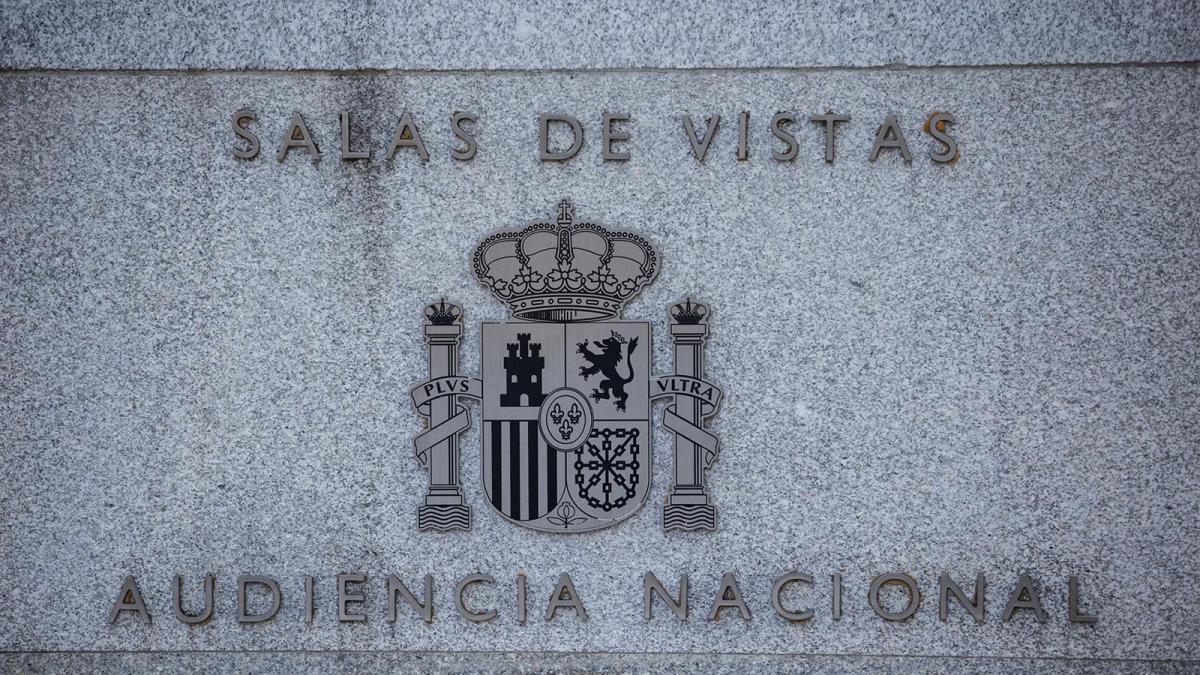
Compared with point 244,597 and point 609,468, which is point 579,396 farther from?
point 244,597

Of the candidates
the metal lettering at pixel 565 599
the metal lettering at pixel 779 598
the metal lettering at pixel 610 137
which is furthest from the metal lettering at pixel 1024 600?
the metal lettering at pixel 610 137

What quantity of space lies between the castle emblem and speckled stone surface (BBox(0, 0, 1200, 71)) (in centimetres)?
67

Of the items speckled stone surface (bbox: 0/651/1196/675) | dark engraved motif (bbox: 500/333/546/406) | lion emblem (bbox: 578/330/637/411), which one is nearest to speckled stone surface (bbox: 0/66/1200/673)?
speckled stone surface (bbox: 0/651/1196/675)

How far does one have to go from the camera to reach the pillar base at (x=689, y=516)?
3180 mm

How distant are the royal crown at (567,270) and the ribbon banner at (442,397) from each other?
0.30 m

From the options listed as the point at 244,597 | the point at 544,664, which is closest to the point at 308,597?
the point at 244,597

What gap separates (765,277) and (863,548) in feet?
3.22

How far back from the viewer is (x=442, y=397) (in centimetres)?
320

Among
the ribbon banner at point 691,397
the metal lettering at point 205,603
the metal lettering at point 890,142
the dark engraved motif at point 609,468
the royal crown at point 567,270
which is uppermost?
the metal lettering at point 890,142

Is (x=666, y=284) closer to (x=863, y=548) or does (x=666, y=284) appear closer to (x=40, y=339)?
(x=863, y=548)

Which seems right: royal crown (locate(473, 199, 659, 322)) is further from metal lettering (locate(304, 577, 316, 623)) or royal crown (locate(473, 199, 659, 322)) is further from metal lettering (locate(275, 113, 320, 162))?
metal lettering (locate(304, 577, 316, 623))

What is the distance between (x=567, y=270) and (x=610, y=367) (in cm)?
36

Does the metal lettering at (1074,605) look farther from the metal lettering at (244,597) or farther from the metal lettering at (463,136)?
the metal lettering at (244,597)

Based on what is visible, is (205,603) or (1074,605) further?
(205,603)
